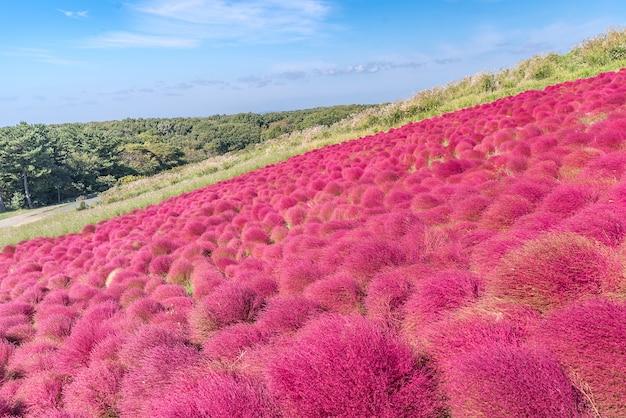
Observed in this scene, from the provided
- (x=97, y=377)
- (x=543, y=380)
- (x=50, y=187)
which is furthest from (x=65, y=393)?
(x=50, y=187)

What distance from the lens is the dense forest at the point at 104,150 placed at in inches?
1644

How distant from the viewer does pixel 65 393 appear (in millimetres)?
2988

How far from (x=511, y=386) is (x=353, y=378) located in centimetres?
61

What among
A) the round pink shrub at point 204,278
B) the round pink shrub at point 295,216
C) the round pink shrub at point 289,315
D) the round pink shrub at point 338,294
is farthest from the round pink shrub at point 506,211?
the round pink shrub at point 295,216

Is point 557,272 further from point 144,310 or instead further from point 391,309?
point 144,310

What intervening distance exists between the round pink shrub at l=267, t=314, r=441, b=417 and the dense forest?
1436 inches

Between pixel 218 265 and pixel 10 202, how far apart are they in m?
51.0

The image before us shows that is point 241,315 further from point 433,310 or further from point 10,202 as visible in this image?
point 10,202

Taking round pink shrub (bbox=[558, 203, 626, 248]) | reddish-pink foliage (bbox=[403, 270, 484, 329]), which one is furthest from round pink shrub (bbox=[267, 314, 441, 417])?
round pink shrub (bbox=[558, 203, 626, 248])

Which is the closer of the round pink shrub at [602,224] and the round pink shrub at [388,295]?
the round pink shrub at [602,224]

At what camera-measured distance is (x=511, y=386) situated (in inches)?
53.0

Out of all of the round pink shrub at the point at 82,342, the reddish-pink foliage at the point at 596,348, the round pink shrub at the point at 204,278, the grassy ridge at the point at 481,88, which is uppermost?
the grassy ridge at the point at 481,88

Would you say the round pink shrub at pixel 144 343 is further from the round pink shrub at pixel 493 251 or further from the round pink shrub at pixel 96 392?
the round pink shrub at pixel 493 251

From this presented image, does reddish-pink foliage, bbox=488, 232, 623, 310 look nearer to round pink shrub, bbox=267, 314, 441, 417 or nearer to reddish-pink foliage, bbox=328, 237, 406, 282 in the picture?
round pink shrub, bbox=267, 314, 441, 417
